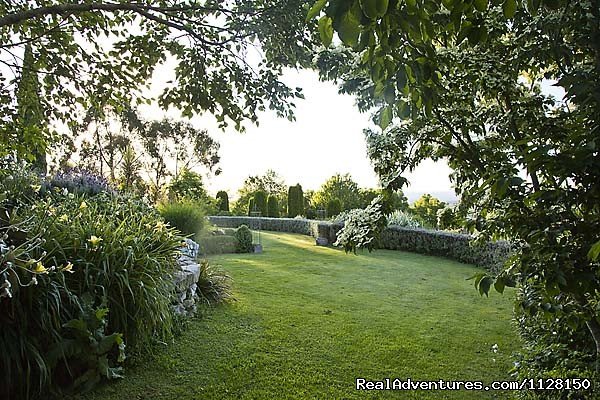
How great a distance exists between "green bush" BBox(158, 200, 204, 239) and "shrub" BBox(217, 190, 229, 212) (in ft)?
31.7

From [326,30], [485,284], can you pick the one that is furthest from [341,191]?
[326,30]

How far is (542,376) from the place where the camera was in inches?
90.1

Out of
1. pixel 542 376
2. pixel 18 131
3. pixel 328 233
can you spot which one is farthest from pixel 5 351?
pixel 328 233

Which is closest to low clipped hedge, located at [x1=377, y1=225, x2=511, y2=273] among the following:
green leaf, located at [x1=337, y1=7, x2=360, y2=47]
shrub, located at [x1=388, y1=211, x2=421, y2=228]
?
shrub, located at [x1=388, y1=211, x2=421, y2=228]

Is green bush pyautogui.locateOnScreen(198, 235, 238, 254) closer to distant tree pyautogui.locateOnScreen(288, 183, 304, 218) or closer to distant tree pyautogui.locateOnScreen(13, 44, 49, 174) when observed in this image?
distant tree pyautogui.locateOnScreen(13, 44, 49, 174)

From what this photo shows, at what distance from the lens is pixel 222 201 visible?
17812 millimetres

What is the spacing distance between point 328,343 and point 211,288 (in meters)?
1.66

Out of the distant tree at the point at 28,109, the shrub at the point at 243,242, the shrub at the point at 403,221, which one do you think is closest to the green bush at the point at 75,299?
the distant tree at the point at 28,109

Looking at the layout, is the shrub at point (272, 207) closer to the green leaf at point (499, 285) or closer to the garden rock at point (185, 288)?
the garden rock at point (185, 288)

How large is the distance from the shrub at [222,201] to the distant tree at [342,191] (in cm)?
420

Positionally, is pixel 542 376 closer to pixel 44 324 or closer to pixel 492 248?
pixel 44 324

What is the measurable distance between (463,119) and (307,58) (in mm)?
1029

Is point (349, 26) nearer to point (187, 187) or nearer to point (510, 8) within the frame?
point (510, 8)

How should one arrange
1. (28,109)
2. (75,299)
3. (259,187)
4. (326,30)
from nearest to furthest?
(326,30), (75,299), (28,109), (259,187)
